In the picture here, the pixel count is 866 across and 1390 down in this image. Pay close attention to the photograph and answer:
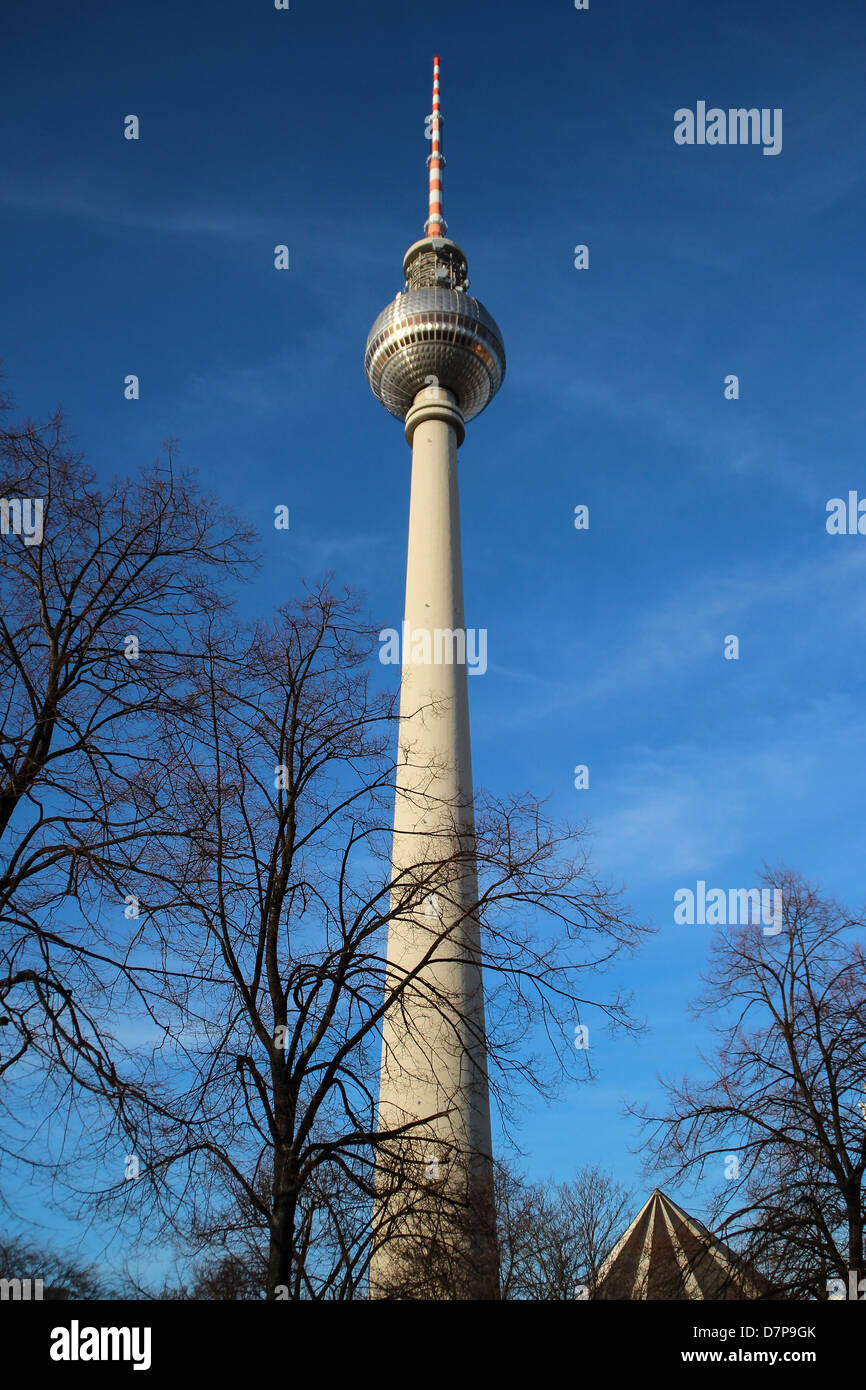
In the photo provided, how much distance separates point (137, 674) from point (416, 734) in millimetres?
29568

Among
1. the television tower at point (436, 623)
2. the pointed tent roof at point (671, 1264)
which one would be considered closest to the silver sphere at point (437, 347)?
the television tower at point (436, 623)

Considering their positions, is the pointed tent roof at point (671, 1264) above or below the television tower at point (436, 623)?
below

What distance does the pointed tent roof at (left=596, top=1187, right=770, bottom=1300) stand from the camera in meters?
18.4

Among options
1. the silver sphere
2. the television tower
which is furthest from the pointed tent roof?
the silver sphere

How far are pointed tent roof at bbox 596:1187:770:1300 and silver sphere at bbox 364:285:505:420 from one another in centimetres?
3622

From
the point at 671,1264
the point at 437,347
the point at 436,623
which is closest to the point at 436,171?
the point at 437,347

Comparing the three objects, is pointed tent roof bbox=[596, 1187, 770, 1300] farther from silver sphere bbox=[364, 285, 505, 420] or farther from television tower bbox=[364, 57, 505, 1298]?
silver sphere bbox=[364, 285, 505, 420]

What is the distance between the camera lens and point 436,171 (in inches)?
2247

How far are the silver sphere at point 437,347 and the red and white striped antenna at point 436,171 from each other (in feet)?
15.3

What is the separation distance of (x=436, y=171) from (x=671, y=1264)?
52.1m

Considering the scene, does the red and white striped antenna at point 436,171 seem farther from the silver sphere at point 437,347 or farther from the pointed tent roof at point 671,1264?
the pointed tent roof at point 671,1264

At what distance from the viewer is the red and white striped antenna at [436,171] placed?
2183 inches

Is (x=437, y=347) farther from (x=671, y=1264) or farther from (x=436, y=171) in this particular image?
(x=671, y=1264)
